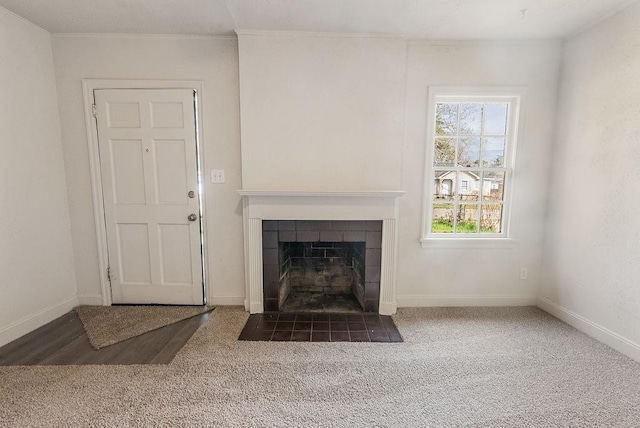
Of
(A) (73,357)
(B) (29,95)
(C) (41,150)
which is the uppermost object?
(B) (29,95)

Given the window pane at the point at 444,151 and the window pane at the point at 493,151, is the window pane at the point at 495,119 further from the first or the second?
the window pane at the point at 444,151

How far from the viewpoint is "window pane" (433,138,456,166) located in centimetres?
279

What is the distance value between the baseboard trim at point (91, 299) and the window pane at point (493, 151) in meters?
3.96

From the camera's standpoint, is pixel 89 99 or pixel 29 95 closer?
pixel 29 95

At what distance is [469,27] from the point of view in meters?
2.35

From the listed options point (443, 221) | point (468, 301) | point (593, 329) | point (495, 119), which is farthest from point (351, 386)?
point (495, 119)

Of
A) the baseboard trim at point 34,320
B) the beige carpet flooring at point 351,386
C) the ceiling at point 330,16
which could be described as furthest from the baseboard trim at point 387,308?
the baseboard trim at point 34,320

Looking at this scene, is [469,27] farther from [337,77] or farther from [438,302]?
[438,302]

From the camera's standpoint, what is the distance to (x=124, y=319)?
2.59m

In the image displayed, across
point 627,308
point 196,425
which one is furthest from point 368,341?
point 627,308

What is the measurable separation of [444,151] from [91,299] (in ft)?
12.2

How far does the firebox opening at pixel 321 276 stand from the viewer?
9.50 ft

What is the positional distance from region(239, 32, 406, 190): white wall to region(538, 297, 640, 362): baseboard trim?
6.04 ft

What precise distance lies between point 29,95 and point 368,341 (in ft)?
11.1
